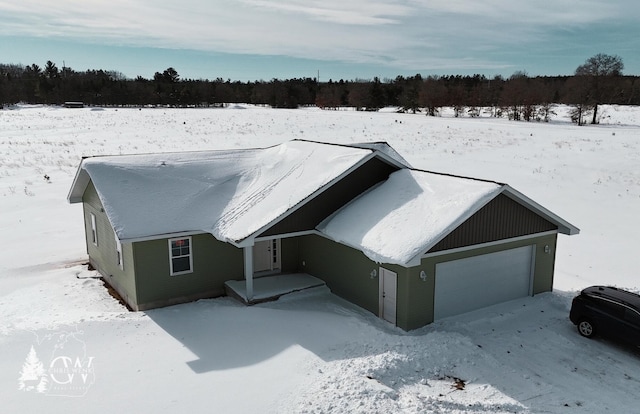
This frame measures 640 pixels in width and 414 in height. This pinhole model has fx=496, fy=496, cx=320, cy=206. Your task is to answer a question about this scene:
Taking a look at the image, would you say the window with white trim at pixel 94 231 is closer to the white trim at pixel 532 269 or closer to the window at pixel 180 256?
the window at pixel 180 256

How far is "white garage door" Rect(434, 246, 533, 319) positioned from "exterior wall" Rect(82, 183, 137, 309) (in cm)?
901

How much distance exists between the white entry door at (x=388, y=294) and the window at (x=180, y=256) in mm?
5925

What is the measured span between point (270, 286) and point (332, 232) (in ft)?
9.27

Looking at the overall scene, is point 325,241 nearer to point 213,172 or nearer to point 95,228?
point 213,172

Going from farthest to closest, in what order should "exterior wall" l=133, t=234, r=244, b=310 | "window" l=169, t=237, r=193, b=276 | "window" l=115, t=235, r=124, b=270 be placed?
"window" l=115, t=235, r=124, b=270, "window" l=169, t=237, r=193, b=276, "exterior wall" l=133, t=234, r=244, b=310

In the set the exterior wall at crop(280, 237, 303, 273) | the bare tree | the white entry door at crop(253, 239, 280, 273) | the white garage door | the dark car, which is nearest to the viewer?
the dark car

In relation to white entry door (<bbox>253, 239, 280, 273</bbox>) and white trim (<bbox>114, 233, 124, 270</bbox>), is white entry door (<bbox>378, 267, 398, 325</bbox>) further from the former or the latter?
white trim (<bbox>114, 233, 124, 270</bbox>)

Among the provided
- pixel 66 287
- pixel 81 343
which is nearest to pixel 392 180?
pixel 81 343

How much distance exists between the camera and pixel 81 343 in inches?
470

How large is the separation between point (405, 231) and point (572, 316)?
514 cm

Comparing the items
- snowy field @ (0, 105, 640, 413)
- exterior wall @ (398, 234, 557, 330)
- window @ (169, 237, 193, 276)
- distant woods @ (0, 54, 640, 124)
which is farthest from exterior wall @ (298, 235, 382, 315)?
distant woods @ (0, 54, 640, 124)

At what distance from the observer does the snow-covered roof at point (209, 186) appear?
1482cm

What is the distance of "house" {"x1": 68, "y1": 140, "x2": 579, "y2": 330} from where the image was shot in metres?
13.5

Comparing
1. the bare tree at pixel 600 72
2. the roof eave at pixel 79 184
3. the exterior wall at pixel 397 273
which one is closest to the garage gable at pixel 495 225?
the exterior wall at pixel 397 273
